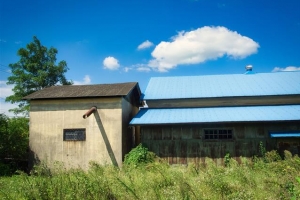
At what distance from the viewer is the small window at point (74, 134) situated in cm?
1603

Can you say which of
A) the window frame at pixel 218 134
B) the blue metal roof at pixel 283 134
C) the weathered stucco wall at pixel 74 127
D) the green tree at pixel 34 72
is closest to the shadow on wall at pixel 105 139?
the weathered stucco wall at pixel 74 127

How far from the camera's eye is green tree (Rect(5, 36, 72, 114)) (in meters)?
31.5

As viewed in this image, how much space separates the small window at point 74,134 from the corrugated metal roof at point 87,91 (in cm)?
230

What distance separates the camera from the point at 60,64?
33938 mm

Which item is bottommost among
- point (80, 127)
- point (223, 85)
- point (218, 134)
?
point (218, 134)

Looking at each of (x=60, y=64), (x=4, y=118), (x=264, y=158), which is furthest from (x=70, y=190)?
(x=60, y=64)

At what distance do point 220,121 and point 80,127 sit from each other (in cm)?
903

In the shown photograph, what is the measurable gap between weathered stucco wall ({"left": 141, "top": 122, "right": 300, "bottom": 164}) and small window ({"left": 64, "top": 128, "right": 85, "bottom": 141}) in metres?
4.02

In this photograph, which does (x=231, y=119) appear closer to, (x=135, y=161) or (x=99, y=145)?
(x=135, y=161)

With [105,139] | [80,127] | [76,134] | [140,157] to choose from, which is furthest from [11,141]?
[140,157]

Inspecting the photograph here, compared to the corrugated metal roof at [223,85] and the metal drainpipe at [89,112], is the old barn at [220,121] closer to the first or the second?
the corrugated metal roof at [223,85]

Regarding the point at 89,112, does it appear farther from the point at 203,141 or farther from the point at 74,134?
the point at 203,141

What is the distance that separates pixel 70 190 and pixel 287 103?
51.2 ft

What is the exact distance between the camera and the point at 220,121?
14.5 m
